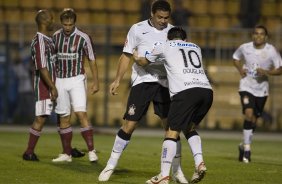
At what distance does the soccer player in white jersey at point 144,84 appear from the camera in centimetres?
1112

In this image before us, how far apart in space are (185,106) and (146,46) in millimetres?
1307

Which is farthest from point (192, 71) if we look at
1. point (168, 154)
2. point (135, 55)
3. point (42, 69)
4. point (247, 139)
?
point (247, 139)

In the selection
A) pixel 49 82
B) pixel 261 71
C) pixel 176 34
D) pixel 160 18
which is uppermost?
pixel 160 18

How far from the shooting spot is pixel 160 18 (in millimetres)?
11055

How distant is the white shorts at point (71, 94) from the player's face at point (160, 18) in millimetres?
2395

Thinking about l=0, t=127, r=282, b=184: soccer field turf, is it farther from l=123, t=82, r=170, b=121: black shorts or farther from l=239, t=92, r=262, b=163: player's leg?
l=123, t=82, r=170, b=121: black shorts

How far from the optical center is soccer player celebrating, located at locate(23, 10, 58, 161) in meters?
13.2

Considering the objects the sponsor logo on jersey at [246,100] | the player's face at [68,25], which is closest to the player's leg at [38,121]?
the player's face at [68,25]

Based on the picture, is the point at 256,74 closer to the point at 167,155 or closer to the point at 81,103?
the point at 81,103

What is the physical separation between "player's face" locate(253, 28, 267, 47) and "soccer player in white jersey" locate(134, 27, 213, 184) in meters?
4.41

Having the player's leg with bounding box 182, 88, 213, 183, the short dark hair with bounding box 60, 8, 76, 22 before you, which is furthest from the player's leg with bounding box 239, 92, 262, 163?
the player's leg with bounding box 182, 88, 213, 183

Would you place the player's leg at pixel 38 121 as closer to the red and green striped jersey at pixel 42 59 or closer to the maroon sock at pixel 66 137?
the red and green striped jersey at pixel 42 59

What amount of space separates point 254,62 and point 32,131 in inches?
156

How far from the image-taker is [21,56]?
24.5 m
